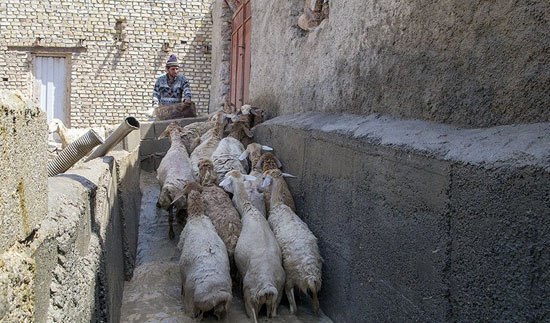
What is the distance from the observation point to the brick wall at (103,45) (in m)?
16.2

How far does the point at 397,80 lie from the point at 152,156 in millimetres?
6938

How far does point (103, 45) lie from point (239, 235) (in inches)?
558

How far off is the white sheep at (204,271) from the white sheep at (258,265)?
0.14 metres

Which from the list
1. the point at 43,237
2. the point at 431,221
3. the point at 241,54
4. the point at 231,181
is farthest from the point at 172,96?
the point at 43,237

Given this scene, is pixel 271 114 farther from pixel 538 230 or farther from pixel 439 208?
pixel 538 230

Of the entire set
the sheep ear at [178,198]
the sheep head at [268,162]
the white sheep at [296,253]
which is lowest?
the white sheep at [296,253]

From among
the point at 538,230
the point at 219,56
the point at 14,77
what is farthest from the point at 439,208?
the point at 14,77

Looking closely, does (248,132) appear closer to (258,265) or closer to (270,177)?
(270,177)

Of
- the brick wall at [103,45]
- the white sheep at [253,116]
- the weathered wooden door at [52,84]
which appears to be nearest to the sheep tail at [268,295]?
the white sheep at [253,116]

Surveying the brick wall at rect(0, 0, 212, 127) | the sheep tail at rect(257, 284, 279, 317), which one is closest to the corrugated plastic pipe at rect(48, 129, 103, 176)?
the sheep tail at rect(257, 284, 279, 317)

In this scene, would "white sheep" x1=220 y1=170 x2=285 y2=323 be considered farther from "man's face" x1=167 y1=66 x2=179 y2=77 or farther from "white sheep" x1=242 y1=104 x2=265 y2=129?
"man's face" x1=167 y1=66 x2=179 y2=77

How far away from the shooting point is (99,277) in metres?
2.56

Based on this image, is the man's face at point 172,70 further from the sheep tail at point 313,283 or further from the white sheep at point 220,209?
the sheep tail at point 313,283

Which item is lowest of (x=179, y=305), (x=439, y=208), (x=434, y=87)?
(x=179, y=305)
